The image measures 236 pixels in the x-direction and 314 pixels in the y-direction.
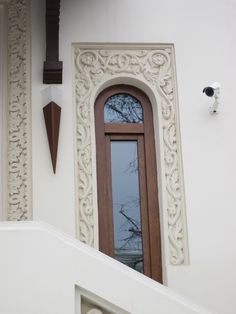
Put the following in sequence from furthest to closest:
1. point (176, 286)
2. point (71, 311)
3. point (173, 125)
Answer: point (173, 125)
point (176, 286)
point (71, 311)

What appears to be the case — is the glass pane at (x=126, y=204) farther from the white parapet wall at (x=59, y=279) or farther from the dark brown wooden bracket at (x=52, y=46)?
the white parapet wall at (x=59, y=279)

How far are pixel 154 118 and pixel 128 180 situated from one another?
0.63m

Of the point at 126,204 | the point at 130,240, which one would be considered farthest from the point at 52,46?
the point at 130,240

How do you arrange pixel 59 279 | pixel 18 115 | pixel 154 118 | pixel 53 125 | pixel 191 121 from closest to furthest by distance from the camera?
pixel 59 279
pixel 53 125
pixel 18 115
pixel 191 121
pixel 154 118

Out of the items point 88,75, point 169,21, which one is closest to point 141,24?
point 169,21

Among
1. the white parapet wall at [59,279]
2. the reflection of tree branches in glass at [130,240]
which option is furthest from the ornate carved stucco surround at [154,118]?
the white parapet wall at [59,279]

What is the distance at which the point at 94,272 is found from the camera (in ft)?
13.5

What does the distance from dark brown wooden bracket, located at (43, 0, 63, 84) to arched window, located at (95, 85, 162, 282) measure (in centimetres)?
51

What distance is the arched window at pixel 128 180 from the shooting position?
6176 mm

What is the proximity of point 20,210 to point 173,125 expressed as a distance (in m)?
1.58

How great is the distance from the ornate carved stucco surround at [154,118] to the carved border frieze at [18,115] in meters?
0.44

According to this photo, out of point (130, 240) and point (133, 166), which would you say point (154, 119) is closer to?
point (133, 166)

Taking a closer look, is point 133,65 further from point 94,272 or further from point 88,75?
point 94,272

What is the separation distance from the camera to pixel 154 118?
645 cm
